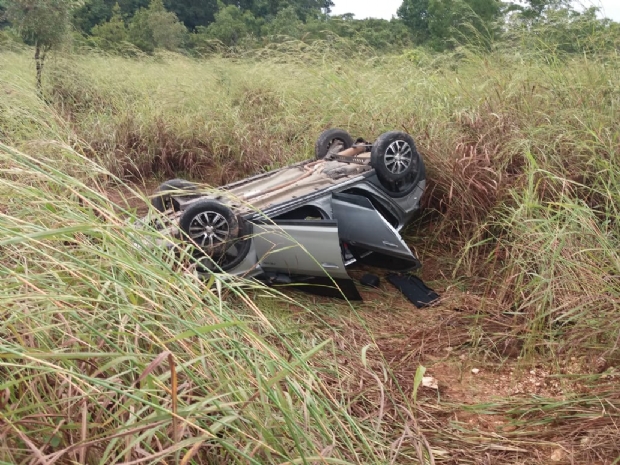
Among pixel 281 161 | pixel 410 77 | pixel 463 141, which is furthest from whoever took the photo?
pixel 410 77

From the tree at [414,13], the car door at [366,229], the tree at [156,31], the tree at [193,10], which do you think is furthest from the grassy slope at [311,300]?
the tree at [193,10]

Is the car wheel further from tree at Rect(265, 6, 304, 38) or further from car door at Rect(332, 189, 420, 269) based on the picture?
tree at Rect(265, 6, 304, 38)

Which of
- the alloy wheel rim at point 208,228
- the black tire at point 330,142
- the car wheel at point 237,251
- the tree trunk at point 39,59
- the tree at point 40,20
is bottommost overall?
the car wheel at point 237,251

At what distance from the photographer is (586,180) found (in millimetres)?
4230

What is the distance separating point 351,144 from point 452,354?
106 inches

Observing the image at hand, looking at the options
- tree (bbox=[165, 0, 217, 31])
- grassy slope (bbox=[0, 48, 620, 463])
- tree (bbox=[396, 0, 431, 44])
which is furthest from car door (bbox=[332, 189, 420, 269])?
tree (bbox=[165, 0, 217, 31])

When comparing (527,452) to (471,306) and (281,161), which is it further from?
(281,161)

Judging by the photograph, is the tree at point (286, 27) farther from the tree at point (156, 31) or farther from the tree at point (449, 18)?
the tree at point (449, 18)

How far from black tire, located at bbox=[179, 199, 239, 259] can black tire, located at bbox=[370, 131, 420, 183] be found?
1.33 m

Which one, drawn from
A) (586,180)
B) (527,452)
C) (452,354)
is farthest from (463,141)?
(527,452)

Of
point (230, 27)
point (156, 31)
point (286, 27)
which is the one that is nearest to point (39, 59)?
point (156, 31)

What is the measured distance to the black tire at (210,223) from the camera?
380 cm

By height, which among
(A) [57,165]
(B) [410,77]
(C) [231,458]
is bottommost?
(C) [231,458]

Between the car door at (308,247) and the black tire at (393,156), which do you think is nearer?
the car door at (308,247)
